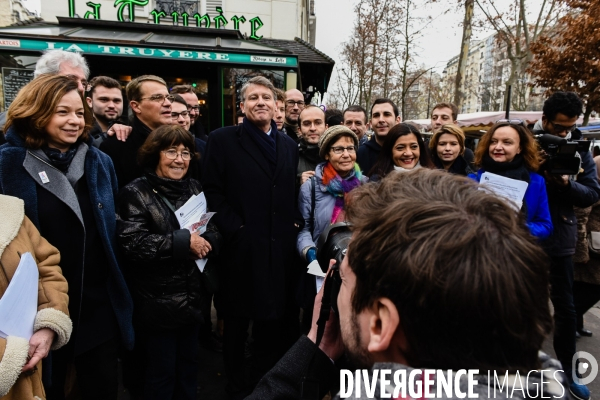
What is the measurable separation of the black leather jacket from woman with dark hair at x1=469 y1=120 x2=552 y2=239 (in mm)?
2163

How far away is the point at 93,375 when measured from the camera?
2.11 meters

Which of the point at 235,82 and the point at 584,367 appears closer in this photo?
the point at 584,367

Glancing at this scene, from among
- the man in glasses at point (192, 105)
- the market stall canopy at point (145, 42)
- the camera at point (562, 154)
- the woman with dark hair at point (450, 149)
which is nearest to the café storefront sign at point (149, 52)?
the market stall canopy at point (145, 42)

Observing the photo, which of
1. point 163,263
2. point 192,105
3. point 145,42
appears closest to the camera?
point 163,263

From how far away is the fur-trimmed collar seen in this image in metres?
1.54

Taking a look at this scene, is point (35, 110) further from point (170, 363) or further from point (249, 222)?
point (170, 363)

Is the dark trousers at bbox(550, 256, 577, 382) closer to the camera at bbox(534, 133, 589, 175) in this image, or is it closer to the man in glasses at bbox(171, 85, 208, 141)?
the camera at bbox(534, 133, 589, 175)

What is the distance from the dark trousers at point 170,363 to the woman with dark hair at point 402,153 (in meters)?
1.79

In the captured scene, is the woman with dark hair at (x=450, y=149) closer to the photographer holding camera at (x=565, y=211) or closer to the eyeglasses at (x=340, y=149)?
the photographer holding camera at (x=565, y=211)

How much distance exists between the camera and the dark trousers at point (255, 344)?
9.13 ft

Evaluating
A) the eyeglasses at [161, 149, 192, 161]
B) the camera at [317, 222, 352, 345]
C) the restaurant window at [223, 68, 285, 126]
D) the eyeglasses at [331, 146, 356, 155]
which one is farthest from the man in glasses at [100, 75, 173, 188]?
the restaurant window at [223, 68, 285, 126]

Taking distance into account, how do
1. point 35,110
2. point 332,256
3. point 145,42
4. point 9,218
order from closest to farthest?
point 332,256
point 9,218
point 35,110
point 145,42

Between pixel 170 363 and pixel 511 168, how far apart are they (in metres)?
2.60

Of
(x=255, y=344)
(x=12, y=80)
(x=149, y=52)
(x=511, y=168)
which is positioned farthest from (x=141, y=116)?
(x=12, y=80)
